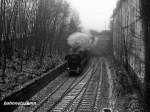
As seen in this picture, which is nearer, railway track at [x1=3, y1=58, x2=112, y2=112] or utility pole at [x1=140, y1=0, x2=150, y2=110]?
utility pole at [x1=140, y1=0, x2=150, y2=110]

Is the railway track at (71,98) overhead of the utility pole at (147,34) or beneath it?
beneath

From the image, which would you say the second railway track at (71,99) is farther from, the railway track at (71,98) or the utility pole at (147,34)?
the utility pole at (147,34)

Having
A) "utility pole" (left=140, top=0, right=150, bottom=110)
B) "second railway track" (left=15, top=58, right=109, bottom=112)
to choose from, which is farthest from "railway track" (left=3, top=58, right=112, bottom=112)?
"utility pole" (left=140, top=0, right=150, bottom=110)

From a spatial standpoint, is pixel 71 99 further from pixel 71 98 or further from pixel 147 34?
pixel 147 34

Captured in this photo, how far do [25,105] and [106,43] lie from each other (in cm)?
5126

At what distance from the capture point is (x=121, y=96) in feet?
51.5

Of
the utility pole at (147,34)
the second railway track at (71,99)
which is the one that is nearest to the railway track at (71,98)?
the second railway track at (71,99)

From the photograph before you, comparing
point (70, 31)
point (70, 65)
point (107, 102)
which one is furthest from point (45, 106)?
point (70, 31)

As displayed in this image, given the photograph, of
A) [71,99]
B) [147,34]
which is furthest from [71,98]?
[147,34]

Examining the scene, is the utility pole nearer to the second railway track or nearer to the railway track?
the railway track

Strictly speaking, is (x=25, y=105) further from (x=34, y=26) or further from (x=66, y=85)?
(x=34, y=26)

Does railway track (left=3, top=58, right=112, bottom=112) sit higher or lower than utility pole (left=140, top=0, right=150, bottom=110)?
lower

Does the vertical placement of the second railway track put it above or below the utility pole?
below

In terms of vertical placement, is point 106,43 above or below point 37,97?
above
